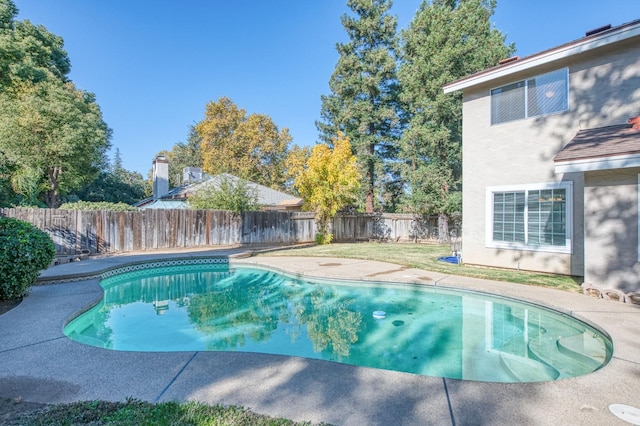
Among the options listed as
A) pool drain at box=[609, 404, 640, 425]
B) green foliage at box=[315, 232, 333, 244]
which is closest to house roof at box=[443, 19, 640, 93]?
pool drain at box=[609, 404, 640, 425]

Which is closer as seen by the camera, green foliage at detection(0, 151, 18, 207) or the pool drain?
the pool drain

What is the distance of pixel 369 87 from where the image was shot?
875 inches

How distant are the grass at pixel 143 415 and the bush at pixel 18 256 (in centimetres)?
412

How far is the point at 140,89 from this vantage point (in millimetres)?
22609

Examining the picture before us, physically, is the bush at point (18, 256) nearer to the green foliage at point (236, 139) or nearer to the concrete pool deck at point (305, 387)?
the concrete pool deck at point (305, 387)

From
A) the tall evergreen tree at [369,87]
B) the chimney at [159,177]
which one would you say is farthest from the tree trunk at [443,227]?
the chimney at [159,177]

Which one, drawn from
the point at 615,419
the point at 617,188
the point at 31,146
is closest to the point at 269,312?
the point at 615,419

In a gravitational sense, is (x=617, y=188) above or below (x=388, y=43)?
below

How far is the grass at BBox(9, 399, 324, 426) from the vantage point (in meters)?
2.32

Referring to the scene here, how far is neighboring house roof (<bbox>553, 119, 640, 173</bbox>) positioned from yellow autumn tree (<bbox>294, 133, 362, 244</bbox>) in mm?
9510

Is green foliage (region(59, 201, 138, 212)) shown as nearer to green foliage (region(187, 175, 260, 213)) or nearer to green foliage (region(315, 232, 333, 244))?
green foliage (region(187, 175, 260, 213))

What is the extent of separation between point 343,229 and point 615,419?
1614 centimetres

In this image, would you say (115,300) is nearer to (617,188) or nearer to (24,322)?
(24,322)

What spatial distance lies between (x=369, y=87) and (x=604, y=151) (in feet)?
59.0
